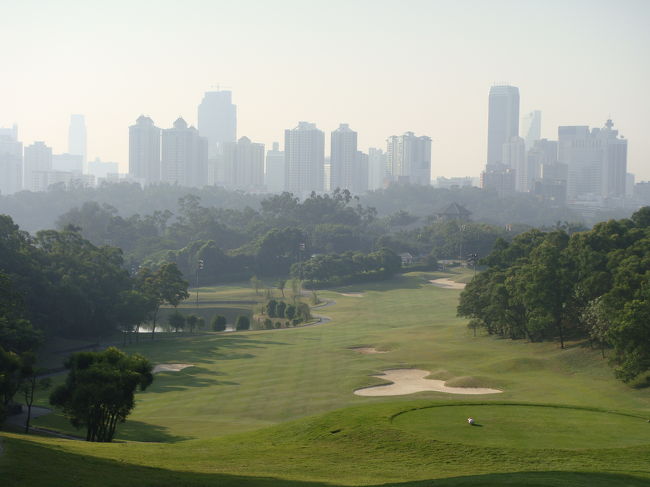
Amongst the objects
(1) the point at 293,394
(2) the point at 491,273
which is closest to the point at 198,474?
(1) the point at 293,394

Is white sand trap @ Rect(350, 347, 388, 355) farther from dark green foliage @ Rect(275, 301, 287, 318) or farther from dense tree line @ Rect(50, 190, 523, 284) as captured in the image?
dense tree line @ Rect(50, 190, 523, 284)

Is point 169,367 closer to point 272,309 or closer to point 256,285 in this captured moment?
point 272,309

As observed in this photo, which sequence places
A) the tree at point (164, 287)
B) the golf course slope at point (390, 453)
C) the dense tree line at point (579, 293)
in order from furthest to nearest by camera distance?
the tree at point (164, 287), the dense tree line at point (579, 293), the golf course slope at point (390, 453)

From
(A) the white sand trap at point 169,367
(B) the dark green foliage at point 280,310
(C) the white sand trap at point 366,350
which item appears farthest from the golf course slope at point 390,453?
(B) the dark green foliage at point 280,310

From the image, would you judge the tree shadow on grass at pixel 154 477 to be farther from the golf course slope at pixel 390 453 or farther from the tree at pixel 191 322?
the tree at pixel 191 322

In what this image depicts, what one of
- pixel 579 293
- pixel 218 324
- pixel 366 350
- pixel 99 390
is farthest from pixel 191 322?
pixel 99 390

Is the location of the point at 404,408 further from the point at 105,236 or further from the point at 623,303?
the point at 105,236
